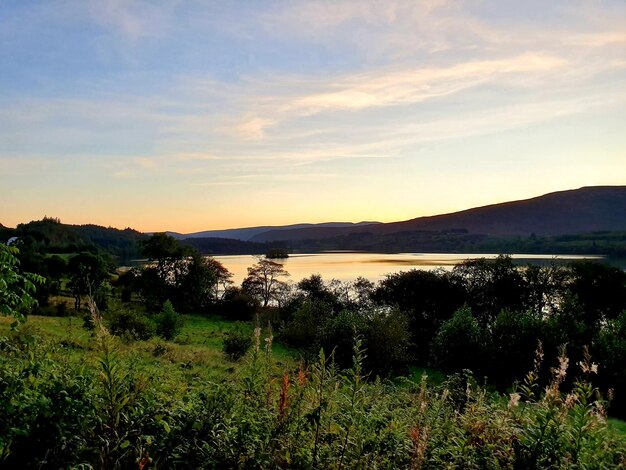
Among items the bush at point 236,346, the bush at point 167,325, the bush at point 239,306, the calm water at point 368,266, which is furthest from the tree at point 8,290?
the bush at point 239,306

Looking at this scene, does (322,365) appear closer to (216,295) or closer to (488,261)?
(488,261)

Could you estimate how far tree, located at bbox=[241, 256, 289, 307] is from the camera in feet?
206

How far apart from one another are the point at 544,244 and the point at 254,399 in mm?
131762

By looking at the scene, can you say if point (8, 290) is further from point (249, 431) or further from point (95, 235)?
point (95, 235)

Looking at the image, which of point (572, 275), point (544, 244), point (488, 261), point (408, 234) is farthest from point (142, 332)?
point (408, 234)

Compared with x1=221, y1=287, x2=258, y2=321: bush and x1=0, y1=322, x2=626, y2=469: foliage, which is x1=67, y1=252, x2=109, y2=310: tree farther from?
x1=0, y1=322, x2=626, y2=469: foliage

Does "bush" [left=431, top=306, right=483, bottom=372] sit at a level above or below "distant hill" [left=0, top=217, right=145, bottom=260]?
below

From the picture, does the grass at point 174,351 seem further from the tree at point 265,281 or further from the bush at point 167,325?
the tree at point 265,281

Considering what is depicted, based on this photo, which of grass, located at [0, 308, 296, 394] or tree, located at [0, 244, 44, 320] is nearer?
tree, located at [0, 244, 44, 320]

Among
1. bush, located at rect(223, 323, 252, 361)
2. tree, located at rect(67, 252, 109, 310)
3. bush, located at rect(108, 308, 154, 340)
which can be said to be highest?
tree, located at rect(67, 252, 109, 310)

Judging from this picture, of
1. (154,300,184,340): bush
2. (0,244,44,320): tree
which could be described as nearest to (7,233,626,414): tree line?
(154,300,184,340): bush

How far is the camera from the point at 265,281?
210 feet

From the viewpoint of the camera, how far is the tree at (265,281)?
6266cm

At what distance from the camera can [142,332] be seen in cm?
2925
